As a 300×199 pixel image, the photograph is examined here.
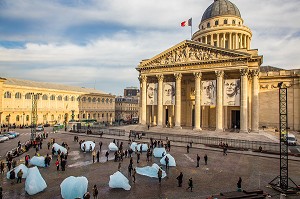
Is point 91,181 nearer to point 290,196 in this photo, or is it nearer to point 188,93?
point 290,196

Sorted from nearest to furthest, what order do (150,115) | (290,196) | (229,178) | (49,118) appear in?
(290,196) → (229,178) → (150,115) → (49,118)

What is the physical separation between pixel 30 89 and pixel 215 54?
53117 millimetres

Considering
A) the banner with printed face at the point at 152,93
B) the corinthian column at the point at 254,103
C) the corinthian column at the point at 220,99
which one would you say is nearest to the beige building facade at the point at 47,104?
the banner with printed face at the point at 152,93

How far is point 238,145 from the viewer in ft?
107

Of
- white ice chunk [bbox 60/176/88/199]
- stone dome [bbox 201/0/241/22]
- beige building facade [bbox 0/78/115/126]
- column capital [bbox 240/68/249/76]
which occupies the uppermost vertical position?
stone dome [bbox 201/0/241/22]

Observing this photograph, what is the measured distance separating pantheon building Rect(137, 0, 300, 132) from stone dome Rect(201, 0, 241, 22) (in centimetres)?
118

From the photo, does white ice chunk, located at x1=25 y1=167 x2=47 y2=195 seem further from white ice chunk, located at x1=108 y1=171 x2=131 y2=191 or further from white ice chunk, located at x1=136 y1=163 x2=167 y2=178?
white ice chunk, located at x1=136 y1=163 x2=167 y2=178

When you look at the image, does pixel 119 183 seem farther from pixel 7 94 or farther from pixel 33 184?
pixel 7 94

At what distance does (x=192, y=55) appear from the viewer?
1770 inches

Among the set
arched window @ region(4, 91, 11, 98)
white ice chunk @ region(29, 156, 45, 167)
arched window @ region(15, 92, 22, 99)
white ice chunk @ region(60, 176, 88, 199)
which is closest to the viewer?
white ice chunk @ region(60, 176, 88, 199)

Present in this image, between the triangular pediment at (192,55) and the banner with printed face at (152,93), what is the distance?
15.1ft

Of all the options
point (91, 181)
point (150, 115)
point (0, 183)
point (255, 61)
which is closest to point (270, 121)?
point (255, 61)

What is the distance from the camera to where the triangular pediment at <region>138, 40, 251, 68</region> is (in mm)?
41438

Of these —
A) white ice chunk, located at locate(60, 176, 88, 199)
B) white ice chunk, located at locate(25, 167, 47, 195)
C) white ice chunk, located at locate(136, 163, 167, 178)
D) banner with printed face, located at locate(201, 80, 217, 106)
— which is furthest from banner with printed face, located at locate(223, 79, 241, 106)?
white ice chunk, located at locate(25, 167, 47, 195)
